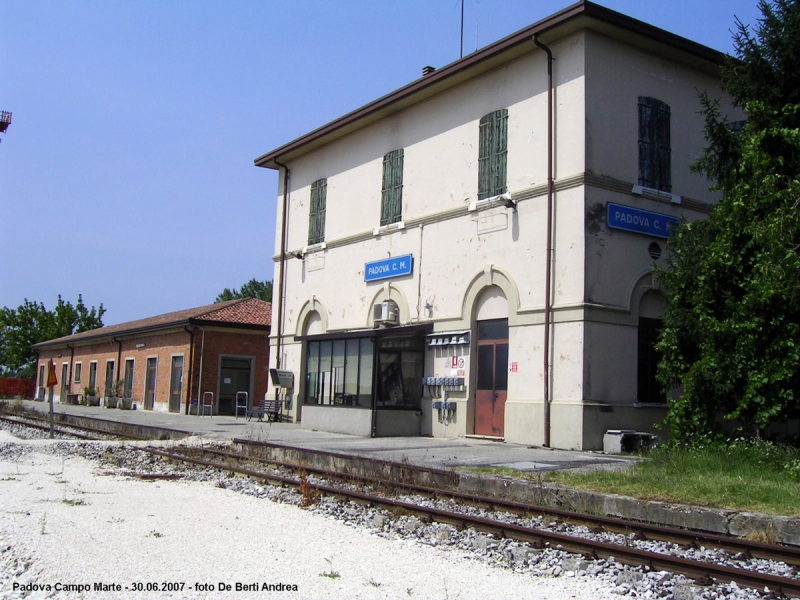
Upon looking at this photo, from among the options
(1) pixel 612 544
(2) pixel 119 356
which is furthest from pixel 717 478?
(2) pixel 119 356

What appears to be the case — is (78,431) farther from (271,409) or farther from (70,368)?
(70,368)

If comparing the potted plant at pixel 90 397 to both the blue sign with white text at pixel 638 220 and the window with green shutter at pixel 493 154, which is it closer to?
the window with green shutter at pixel 493 154

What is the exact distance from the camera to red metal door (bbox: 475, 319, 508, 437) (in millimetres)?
18375

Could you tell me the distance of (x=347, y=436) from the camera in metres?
20.1

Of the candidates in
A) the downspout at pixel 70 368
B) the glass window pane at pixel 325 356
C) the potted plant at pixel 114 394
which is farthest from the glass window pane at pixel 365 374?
the downspout at pixel 70 368

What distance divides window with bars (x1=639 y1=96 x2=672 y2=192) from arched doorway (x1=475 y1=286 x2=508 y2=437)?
4.27 metres

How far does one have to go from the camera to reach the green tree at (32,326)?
208ft

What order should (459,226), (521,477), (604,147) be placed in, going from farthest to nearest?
1. (459,226)
2. (604,147)
3. (521,477)

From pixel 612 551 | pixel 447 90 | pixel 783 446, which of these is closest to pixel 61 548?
pixel 612 551

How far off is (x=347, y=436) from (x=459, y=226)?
5.99 meters

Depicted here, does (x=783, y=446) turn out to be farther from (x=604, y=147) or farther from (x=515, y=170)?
(x=515, y=170)

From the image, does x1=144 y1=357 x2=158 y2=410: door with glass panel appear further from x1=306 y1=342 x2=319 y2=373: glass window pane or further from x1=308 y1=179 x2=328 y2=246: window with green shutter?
x1=306 y1=342 x2=319 y2=373: glass window pane

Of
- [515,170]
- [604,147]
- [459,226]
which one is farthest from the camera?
[459,226]

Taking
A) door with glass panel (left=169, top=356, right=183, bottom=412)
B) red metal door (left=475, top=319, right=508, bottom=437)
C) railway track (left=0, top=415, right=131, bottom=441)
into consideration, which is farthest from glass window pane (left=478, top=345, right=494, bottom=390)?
door with glass panel (left=169, top=356, right=183, bottom=412)
